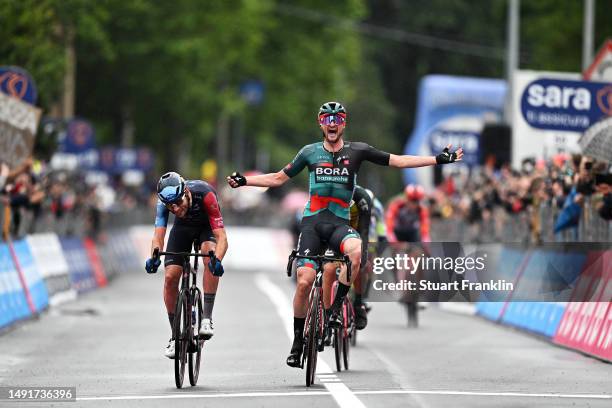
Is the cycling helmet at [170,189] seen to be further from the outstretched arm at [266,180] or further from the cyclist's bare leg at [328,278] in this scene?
the cyclist's bare leg at [328,278]

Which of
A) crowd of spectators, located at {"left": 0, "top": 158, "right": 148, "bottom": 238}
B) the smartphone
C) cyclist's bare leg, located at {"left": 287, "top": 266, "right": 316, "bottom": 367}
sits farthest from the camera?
crowd of spectators, located at {"left": 0, "top": 158, "right": 148, "bottom": 238}

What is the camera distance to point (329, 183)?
15383 millimetres

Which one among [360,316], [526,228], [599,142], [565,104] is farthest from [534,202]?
[360,316]

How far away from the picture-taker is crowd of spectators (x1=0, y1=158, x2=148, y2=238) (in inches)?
995

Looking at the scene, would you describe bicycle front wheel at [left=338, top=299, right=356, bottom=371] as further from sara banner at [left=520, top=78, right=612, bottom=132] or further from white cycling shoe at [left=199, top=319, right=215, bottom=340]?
sara banner at [left=520, top=78, right=612, bottom=132]

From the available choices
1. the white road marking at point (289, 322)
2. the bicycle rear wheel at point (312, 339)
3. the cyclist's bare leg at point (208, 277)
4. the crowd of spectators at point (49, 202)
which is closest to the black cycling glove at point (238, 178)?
the cyclist's bare leg at point (208, 277)

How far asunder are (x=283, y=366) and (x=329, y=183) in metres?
2.32

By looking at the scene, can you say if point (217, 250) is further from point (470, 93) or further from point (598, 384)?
point (470, 93)

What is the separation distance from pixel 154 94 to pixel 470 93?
17.7 meters

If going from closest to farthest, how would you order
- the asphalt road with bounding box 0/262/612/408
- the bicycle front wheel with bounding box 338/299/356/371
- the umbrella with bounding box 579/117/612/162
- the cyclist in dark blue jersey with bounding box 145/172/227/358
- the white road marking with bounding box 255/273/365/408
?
the white road marking with bounding box 255/273/365/408 < the asphalt road with bounding box 0/262/612/408 < the cyclist in dark blue jersey with bounding box 145/172/227/358 < the bicycle front wheel with bounding box 338/299/356/371 < the umbrella with bounding box 579/117/612/162

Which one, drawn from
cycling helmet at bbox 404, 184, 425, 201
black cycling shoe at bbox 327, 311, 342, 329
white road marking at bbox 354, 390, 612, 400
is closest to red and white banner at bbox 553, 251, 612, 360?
black cycling shoe at bbox 327, 311, 342, 329

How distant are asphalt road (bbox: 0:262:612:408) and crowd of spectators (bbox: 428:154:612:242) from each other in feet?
4.79

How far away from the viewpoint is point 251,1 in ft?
221

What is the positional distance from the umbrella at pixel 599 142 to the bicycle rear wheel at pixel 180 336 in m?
6.60
